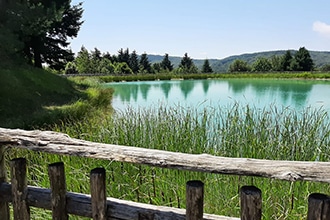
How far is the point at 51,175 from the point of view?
55.3 inches

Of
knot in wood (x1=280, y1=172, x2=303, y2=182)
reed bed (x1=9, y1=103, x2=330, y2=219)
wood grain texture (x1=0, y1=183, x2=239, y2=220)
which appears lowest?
reed bed (x1=9, y1=103, x2=330, y2=219)

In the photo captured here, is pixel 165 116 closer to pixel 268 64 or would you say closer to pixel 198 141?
pixel 198 141

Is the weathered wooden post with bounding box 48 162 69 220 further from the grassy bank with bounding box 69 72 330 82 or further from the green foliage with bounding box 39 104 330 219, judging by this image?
the grassy bank with bounding box 69 72 330 82

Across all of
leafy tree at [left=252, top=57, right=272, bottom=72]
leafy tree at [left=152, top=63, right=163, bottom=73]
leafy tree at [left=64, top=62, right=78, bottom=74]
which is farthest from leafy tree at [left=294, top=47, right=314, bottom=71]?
leafy tree at [left=64, top=62, right=78, bottom=74]

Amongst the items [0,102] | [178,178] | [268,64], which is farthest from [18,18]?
[268,64]

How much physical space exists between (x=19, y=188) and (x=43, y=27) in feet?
24.9

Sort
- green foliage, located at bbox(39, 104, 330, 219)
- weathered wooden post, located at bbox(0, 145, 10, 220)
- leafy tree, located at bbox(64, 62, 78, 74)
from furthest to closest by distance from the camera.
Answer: leafy tree, located at bbox(64, 62, 78, 74) → green foliage, located at bbox(39, 104, 330, 219) → weathered wooden post, located at bbox(0, 145, 10, 220)

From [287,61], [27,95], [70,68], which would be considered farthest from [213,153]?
[287,61]

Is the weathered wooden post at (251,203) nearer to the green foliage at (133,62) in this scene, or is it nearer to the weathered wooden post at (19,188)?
the weathered wooden post at (19,188)

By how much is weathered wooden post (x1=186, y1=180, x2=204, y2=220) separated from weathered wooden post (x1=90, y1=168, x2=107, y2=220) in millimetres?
374

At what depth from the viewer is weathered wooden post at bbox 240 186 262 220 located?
3.50 feet

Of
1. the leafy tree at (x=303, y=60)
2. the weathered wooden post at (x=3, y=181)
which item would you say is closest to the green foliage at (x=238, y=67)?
the leafy tree at (x=303, y=60)

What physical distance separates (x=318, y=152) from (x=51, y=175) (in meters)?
2.67

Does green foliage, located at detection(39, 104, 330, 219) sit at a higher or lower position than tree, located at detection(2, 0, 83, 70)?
lower
